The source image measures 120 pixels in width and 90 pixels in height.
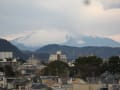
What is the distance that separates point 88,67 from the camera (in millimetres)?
79500

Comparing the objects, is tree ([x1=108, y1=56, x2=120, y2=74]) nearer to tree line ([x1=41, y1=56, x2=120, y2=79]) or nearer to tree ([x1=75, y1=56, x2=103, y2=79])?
tree line ([x1=41, y1=56, x2=120, y2=79])

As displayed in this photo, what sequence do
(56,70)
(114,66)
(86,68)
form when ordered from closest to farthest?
(114,66) < (86,68) < (56,70)

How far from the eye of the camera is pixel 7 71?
83.2 meters

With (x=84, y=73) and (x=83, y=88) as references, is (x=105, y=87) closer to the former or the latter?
(x=83, y=88)

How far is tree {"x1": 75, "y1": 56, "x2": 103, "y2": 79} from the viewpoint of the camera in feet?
249

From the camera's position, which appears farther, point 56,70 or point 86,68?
point 56,70

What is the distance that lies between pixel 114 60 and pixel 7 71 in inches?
672

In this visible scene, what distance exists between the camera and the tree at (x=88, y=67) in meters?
76.0

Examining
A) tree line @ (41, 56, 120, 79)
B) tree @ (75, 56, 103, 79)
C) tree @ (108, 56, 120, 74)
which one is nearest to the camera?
tree @ (75, 56, 103, 79)

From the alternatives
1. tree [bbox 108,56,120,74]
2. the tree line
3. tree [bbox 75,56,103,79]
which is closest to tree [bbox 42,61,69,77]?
the tree line

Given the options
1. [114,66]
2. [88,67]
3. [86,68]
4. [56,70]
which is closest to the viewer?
[114,66]

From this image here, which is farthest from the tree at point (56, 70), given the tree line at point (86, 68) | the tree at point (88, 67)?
the tree at point (88, 67)

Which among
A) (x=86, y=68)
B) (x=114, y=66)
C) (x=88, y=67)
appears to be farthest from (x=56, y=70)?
(x=114, y=66)

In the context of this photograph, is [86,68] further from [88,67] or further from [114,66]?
[114,66]
